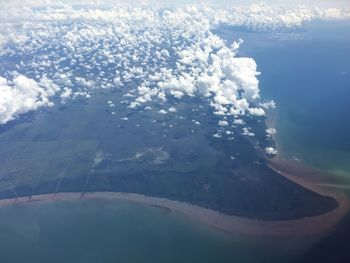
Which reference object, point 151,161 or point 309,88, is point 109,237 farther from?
point 309,88

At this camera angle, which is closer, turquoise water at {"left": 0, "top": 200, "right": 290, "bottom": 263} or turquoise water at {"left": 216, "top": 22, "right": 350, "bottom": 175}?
turquoise water at {"left": 0, "top": 200, "right": 290, "bottom": 263}

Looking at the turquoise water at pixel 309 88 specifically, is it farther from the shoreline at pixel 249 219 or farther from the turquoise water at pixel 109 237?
the turquoise water at pixel 109 237

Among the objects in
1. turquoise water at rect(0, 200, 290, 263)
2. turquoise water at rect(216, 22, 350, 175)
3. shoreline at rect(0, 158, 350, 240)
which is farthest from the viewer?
turquoise water at rect(216, 22, 350, 175)

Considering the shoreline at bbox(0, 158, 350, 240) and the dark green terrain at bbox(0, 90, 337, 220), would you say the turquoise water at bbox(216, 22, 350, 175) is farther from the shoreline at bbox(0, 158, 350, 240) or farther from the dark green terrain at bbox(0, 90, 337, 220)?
the dark green terrain at bbox(0, 90, 337, 220)

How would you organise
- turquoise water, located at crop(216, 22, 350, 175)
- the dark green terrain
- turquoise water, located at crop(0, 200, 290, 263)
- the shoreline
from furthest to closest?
turquoise water, located at crop(216, 22, 350, 175) → the dark green terrain → the shoreline → turquoise water, located at crop(0, 200, 290, 263)

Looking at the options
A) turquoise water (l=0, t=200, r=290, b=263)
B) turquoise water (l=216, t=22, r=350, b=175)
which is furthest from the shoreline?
turquoise water (l=216, t=22, r=350, b=175)

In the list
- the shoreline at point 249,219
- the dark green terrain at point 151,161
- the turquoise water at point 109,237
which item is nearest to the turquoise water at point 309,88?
the shoreline at point 249,219
